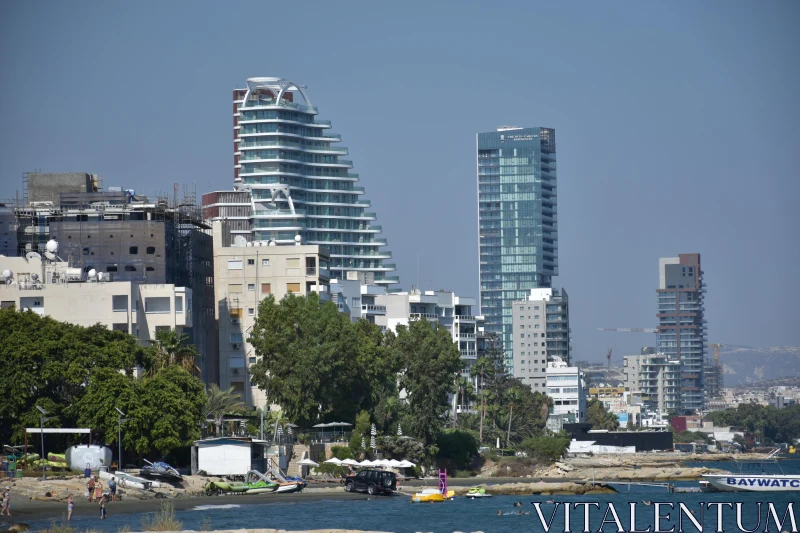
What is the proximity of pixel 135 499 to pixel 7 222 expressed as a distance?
2654 inches

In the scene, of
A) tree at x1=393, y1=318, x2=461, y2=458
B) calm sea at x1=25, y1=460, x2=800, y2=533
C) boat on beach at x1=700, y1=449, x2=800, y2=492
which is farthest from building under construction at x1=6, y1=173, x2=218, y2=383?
boat on beach at x1=700, y1=449, x2=800, y2=492

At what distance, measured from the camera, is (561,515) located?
86375 mm

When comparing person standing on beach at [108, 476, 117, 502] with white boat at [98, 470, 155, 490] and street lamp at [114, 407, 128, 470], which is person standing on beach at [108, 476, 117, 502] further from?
street lamp at [114, 407, 128, 470]

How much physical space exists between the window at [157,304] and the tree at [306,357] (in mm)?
8267

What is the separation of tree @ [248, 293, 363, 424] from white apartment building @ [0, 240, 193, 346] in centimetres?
794

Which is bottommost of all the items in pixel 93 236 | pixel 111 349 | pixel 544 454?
pixel 544 454

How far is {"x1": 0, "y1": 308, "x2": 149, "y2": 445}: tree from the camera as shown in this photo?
92.6 m

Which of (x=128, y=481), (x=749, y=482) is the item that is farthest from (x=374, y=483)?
(x=749, y=482)

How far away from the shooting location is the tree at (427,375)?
12388 centimetres

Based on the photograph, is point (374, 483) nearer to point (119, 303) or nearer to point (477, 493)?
point (477, 493)

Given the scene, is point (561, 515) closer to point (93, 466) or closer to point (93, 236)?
point (93, 466)

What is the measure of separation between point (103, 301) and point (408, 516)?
4640 cm

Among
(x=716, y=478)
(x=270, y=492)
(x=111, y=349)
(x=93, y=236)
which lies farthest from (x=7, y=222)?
(x=716, y=478)

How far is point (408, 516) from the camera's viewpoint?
8169 centimetres
